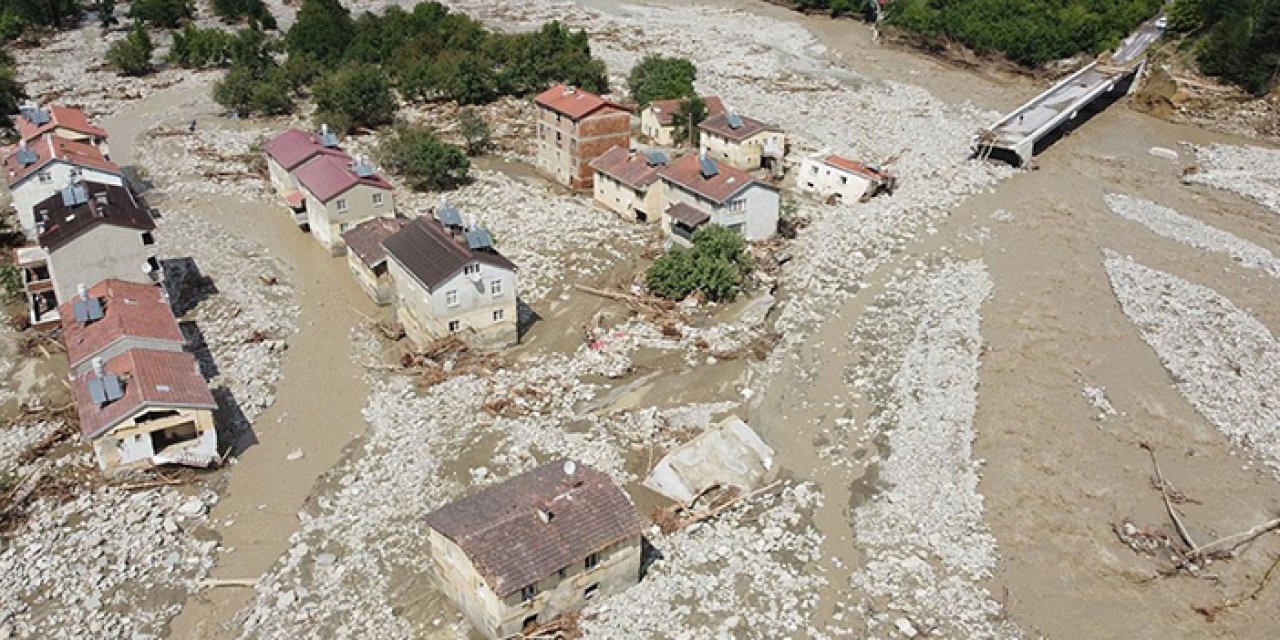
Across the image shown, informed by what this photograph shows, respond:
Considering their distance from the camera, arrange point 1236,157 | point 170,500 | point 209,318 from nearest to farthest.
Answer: point 170,500 → point 209,318 → point 1236,157

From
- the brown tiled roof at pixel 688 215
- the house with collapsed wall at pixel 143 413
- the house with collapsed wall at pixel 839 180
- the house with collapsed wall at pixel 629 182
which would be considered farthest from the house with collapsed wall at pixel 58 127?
the house with collapsed wall at pixel 839 180

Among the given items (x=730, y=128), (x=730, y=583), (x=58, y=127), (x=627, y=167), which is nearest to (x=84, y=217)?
(x=58, y=127)

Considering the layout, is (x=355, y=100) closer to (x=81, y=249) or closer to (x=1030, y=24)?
(x=81, y=249)

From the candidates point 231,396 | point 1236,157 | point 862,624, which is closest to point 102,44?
point 231,396

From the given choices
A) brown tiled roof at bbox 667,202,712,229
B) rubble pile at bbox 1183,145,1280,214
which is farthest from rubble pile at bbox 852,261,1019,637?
rubble pile at bbox 1183,145,1280,214

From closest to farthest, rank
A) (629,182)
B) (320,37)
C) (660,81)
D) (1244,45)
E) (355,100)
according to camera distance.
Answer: (629,182), (355,100), (660,81), (1244,45), (320,37)

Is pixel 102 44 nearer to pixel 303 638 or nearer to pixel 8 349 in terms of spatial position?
pixel 8 349

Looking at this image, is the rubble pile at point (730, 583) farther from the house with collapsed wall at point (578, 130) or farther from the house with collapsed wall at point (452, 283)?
the house with collapsed wall at point (578, 130)
